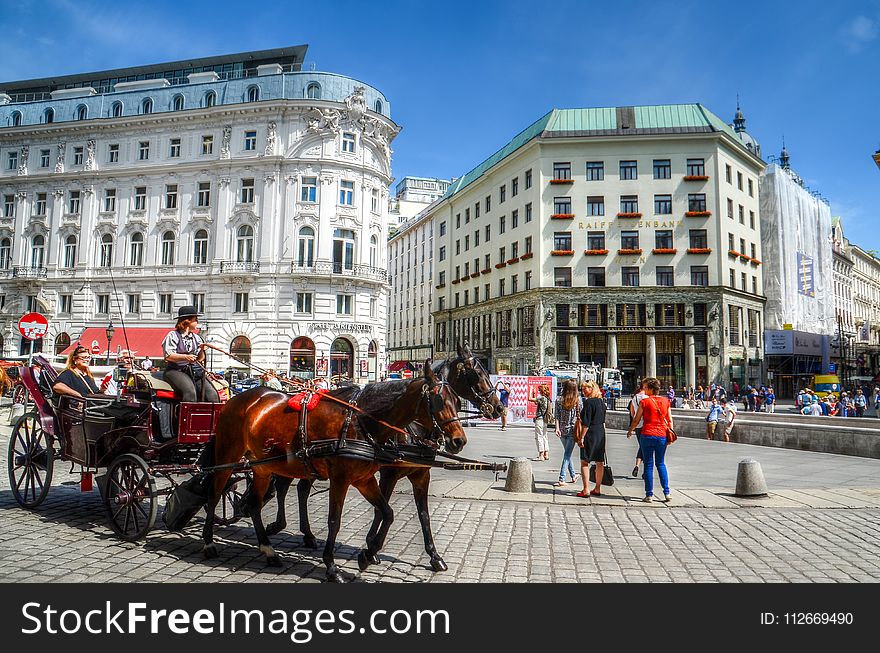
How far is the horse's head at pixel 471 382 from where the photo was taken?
6.03m

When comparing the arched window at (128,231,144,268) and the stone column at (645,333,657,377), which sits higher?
the arched window at (128,231,144,268)

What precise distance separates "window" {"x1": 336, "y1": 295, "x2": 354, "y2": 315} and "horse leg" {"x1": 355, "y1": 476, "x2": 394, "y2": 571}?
37460 mm

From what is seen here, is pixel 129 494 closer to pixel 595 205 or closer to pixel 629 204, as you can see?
pixel 595 205

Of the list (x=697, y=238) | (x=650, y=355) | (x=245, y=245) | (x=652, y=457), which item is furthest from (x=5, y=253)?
(x=697, y=238)

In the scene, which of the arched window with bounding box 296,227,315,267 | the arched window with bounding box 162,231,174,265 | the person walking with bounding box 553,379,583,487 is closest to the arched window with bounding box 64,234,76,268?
the arched window with bounding box 162,231,174,265

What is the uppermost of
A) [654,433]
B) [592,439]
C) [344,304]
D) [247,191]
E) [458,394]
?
[247,191]

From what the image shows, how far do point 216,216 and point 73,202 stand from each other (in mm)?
12950

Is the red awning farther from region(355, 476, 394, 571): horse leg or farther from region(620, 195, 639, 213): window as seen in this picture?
region(355, 476, 394, 571): horse leg

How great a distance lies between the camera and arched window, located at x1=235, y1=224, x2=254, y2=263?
4328cm

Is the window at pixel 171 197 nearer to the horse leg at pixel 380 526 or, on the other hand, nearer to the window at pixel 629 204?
the window at pixel 629 204

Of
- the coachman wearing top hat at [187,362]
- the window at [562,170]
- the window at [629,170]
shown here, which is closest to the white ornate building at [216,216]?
the window at [562,170]

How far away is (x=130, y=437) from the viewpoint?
23.8ft

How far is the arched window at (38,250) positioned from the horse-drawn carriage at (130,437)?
47.2 m
